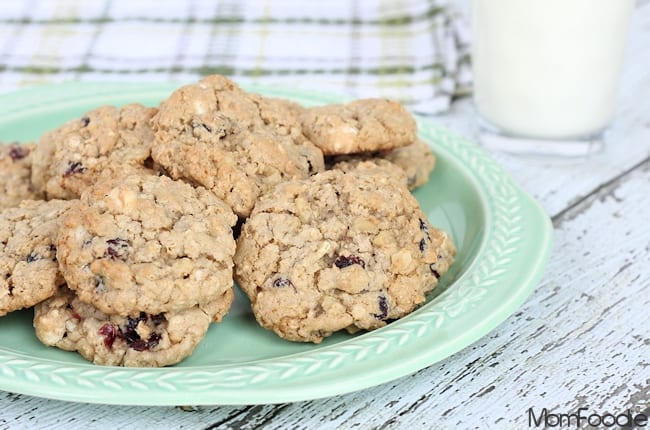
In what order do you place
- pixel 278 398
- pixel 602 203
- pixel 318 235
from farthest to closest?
pixel 602 203 → pixel 318 235 → pixel 278 398

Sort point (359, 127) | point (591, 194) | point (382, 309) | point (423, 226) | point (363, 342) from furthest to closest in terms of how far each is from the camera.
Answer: point (591, 194), point (359, 127), point (423, 226), point (382, 309), point (363, 342)

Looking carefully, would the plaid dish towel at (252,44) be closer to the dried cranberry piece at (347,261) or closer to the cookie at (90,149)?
the cookie at (90,149)

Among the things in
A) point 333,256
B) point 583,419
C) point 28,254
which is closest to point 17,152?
point 28,254

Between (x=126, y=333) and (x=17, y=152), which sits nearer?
(x=126, y=333)

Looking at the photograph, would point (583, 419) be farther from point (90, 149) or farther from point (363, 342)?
point (90, 149)

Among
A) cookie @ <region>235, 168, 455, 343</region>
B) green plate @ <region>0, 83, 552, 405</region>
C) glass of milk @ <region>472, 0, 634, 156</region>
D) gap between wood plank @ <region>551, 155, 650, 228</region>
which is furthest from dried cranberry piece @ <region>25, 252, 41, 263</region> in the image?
glass of milk @ <region>472, 0, 634, 156</region>

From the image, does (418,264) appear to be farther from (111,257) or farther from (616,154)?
(616,154)

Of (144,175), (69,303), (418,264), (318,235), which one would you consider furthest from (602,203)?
(69,303)

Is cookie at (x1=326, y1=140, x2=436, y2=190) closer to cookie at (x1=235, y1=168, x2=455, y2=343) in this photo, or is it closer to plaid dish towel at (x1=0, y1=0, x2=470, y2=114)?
cookie at (x1=235, y1=168, x2=455, y2=343)
